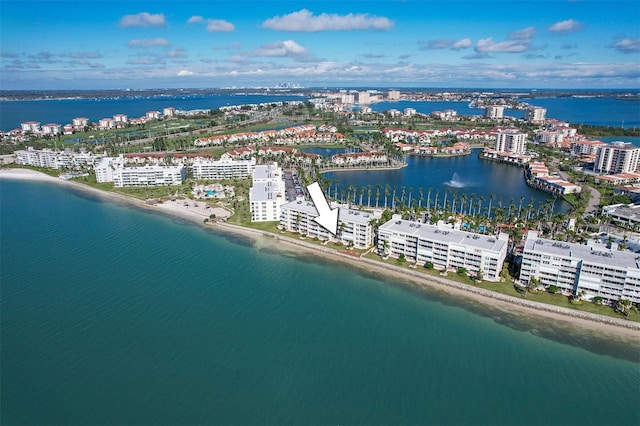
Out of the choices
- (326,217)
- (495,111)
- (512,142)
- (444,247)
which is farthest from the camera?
(495,111)

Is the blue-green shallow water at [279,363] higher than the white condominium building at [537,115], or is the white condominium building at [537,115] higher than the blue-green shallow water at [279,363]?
the white condominium building at [537,115]

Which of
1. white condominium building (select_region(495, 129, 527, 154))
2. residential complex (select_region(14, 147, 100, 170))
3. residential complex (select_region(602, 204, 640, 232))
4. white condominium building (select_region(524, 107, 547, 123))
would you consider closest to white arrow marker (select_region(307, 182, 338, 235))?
residential complex (select_region(602, 204, 640, 232))

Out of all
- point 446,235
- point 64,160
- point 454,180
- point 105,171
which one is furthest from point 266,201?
point 64,160

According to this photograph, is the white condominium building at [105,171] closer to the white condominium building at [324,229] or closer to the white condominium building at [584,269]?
the white condominium building at [324,229]

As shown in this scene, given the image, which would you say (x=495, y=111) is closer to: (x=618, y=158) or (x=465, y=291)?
(x=618, y=158)

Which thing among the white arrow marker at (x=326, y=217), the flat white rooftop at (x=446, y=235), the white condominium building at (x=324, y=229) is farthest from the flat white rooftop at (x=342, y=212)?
the flat white rooftop at (x=446, y=235)

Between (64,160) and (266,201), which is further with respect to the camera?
(64,160)

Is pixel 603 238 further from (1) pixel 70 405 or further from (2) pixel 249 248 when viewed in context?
(1) pixel 70 405
